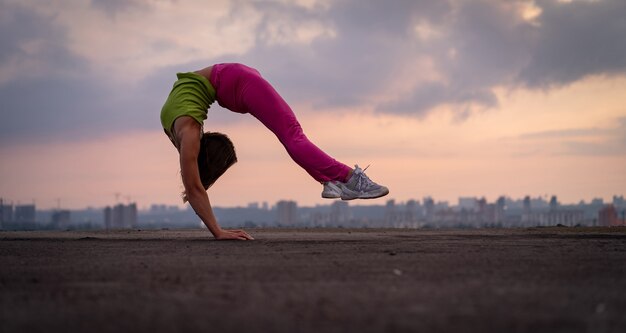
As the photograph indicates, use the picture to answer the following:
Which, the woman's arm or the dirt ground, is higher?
the woman's arm

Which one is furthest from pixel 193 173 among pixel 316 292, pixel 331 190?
pixel 316 292

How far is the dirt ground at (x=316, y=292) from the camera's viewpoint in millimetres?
2250

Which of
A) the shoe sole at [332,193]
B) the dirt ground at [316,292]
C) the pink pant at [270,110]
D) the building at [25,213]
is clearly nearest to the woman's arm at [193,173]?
the pink pant at [270,110]

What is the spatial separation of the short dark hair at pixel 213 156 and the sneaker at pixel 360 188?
1513 millimetres

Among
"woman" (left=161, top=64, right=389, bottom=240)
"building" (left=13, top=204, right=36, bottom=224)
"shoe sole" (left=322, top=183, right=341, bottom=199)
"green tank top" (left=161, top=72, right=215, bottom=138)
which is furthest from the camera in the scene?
"building" (left=13, top=204, right=36, bottom=224)

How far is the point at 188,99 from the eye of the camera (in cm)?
720

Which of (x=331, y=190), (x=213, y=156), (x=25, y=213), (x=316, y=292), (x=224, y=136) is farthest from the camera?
(x=25, y=213)

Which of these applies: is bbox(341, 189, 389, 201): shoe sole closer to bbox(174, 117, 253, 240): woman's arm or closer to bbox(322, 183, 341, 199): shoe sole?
bbox(322, 183, 341, 199): shoe sole

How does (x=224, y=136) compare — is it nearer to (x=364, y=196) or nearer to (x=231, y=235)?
(x=231, y=235)

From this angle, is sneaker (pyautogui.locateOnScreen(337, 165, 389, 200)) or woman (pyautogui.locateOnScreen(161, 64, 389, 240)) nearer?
sneaker (pyautogui.locateOnScreen(337, 165, 389, 200))

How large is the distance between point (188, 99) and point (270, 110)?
0.81m

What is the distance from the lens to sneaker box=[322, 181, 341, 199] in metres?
6.75

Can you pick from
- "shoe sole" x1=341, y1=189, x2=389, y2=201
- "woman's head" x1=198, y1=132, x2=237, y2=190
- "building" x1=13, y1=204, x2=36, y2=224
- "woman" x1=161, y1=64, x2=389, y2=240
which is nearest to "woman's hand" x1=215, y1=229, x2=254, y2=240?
"woman" x1=161, y1=64, x2=389, y2=240

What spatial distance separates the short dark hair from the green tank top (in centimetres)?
33
